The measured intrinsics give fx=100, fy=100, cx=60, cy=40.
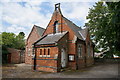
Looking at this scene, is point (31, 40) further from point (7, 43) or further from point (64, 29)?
point (64, 29)

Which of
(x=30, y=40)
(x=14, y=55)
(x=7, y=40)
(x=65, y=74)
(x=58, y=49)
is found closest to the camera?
(x=65, y=74)

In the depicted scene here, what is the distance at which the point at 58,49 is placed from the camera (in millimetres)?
13570

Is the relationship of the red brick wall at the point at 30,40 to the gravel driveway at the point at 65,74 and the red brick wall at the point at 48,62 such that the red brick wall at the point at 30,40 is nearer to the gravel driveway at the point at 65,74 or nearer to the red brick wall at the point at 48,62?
the red brick wall at the point at 48,62

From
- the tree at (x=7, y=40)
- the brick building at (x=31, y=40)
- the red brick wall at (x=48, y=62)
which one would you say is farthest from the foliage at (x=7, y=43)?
the red brick wall at (x=48, y=62)

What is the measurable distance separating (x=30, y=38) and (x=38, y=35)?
9.65ft

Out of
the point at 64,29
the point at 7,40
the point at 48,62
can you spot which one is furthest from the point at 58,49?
the point at 7,40

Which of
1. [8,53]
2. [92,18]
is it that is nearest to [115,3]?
[92,18]

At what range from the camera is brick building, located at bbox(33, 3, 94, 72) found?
1364 cm

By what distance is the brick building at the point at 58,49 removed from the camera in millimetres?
13643

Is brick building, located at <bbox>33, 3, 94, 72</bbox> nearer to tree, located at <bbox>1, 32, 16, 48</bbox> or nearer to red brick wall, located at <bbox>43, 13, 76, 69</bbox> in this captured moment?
red brick wall, located at <bbox>43, 13, 76, 69</bbox>

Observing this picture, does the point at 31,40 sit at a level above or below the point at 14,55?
above

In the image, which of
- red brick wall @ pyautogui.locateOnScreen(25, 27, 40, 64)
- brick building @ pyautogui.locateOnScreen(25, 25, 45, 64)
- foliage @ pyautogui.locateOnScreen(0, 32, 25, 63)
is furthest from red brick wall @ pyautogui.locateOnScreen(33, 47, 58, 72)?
foliage @ pyautogui.locateOnScreen(0, 32, 25, 63)

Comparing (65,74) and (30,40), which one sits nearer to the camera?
(65,74)

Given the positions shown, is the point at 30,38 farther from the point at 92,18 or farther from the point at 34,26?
the point at 92,18
